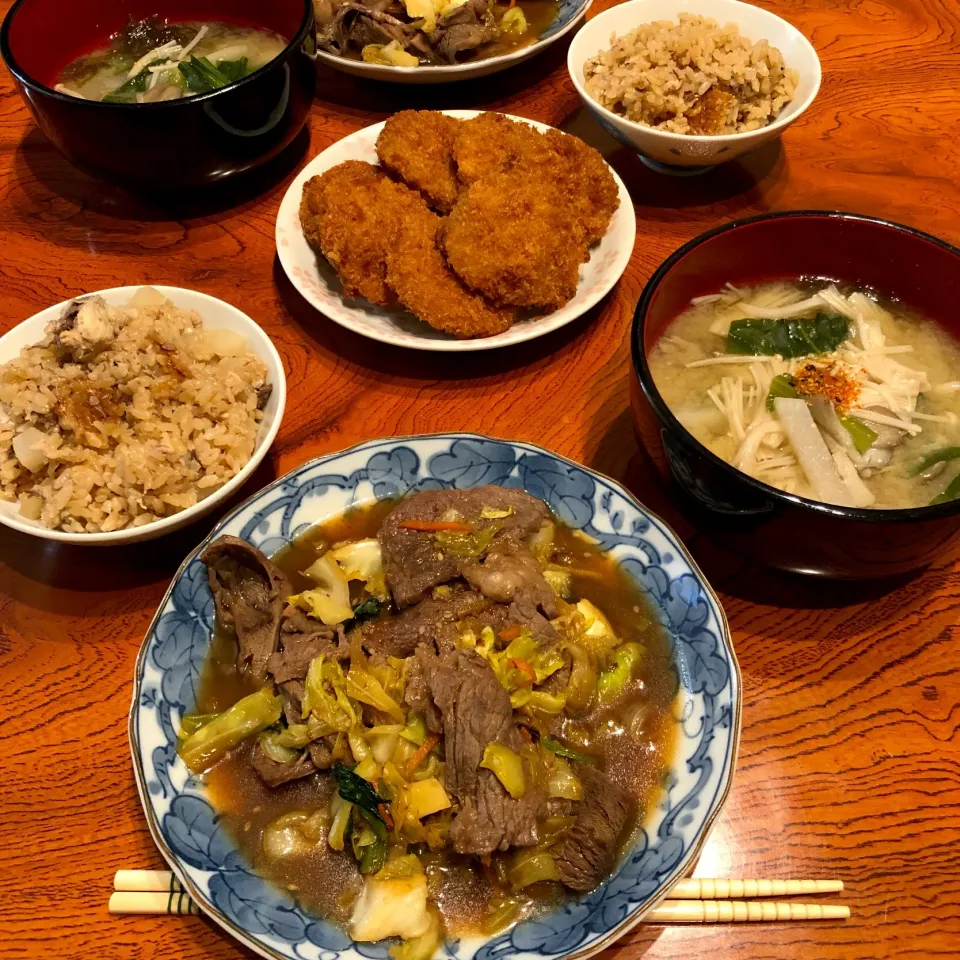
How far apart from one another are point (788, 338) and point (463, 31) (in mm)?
1705

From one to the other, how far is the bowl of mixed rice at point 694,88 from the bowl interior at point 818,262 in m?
0.63

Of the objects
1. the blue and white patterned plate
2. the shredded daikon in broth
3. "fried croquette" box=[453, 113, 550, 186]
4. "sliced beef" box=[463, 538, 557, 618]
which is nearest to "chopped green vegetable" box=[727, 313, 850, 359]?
the shredded daikon in broth

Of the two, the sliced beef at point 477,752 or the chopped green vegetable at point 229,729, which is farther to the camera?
the chopped green vegetable at point 229,729

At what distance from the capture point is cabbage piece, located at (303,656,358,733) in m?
1.44

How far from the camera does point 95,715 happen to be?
1.58 meters

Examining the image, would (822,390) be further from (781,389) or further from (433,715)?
(433,715)

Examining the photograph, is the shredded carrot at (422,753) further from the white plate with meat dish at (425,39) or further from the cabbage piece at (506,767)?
the white plate with meat dish at (425,39)

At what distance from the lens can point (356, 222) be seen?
2111 millimetres

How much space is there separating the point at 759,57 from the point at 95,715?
2.61 metres

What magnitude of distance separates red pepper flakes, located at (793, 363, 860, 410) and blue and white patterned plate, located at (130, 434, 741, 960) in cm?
47

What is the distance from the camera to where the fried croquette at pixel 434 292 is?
2027 millimetres

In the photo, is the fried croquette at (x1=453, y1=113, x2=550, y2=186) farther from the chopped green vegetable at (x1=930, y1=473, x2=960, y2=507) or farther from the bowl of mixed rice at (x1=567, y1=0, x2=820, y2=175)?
the chopped green vegetable at (x1=930, y1=473, x2=960, y2=507)

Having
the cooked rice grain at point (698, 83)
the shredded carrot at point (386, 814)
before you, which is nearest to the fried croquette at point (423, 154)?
the cooked rice grain at point (698, 83)

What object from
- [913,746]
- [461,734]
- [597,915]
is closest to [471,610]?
[461,734]
